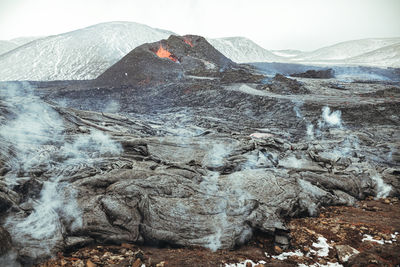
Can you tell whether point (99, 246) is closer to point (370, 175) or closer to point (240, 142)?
point (240, 142)

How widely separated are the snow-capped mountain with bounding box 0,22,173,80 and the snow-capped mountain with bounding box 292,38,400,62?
7619 centimetres

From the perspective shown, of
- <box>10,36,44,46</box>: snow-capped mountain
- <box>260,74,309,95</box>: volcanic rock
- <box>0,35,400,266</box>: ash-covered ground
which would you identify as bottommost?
<box>0,35,400,266</box>: ash-covered ground

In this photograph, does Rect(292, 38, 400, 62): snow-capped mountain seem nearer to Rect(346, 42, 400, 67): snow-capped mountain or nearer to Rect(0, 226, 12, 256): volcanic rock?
Rect(346, 42, 400, 67): snow-capped mountain

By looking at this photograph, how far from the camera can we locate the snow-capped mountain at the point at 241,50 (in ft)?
263

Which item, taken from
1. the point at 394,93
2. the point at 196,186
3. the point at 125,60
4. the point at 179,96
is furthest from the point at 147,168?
the point at 125,60

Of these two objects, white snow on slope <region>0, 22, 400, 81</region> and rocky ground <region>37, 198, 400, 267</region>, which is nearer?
rocky ground <region>37, 198, 400, 267</region>

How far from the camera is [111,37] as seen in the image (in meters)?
60.0

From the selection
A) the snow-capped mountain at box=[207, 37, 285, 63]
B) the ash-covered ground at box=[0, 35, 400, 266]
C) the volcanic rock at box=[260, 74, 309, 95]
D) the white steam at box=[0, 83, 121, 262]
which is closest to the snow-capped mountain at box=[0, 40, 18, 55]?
the snow-capped mountain at box=[207, 37, 285, 63]

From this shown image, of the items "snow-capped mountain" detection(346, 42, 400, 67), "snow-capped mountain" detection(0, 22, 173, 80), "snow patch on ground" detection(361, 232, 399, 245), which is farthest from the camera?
"snow-capped mountain" detection(346, 42, 400, 67)

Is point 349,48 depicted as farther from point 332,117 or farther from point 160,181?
point 160,181

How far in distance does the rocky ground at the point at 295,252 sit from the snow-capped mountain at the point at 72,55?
152 feet

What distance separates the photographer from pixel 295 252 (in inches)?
149

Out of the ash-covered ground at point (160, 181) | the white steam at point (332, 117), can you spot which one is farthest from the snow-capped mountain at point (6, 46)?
the white steam at point (332, 117)

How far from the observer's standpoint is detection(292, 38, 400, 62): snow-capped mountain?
98.7m
